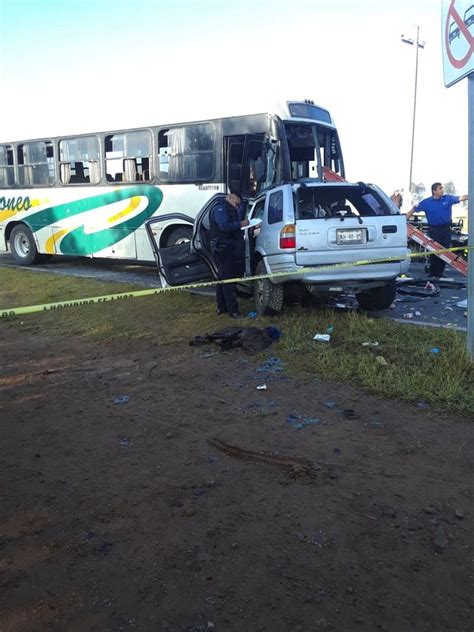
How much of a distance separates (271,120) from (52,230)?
22.1 ft

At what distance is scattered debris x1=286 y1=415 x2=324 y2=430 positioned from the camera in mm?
4195

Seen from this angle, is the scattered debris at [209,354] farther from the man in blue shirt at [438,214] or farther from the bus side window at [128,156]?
the bus side window at [128,156]

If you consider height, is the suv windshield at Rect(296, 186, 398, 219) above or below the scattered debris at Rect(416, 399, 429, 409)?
above

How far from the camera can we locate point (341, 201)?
26.5 ft

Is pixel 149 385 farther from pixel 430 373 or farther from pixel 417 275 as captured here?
pixel 417 275

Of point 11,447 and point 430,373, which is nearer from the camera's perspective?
point 11,447

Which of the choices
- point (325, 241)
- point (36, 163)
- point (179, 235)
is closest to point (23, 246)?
point (36, 163)

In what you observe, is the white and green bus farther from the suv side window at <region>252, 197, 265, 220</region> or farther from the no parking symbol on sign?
the no parking symbol on sign

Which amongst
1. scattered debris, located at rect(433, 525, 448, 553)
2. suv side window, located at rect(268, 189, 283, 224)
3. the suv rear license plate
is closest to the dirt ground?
scattered debris, located at rect(433, 525, 448, 553)

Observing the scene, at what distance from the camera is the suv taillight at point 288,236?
7.00m

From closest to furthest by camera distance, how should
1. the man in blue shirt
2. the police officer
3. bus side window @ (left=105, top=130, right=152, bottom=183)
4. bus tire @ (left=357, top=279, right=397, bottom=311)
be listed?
the police officer
bus tire @ (left=357, top=279, right=397, bottom=311)
the man in blue shirt
bus side window @ (left=105, top=130, right=152, bottom=183)

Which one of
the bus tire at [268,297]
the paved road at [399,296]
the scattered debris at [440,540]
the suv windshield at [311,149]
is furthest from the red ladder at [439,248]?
the scattered debris at [440,540]

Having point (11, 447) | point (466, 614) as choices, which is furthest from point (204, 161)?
point (466, 614)

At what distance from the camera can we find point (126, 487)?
3.35 meters
